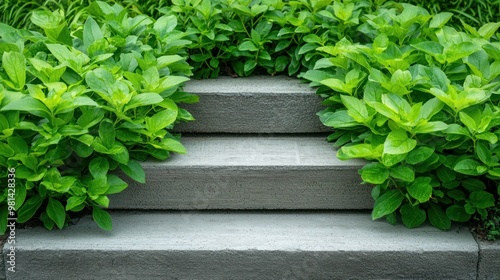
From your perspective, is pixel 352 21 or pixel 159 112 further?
pixel 352 21

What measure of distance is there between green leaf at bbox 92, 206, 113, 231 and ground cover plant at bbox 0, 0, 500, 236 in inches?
5.4

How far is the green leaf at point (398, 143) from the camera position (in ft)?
9.67

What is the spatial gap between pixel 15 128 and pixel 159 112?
656 millimetres

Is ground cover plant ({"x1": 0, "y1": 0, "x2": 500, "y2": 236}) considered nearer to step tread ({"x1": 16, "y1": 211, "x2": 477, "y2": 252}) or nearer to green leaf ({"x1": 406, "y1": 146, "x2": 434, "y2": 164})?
green leaf ({"x1": 406, "y1": 146, "x2": 434, "y2": 164})

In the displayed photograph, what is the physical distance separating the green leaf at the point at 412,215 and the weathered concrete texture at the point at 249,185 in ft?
0.70

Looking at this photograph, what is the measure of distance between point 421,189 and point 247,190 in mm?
850

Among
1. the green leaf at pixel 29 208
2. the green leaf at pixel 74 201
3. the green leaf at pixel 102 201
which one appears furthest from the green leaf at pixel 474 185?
the green leaf at pixel 29 208

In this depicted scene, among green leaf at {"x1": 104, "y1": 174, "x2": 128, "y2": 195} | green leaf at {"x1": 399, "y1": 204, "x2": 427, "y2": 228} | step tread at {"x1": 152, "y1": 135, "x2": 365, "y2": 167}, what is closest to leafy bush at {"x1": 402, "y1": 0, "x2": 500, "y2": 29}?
step tread at {"x1": 152, "y1": 135, "x2": 365, "y2": 167}

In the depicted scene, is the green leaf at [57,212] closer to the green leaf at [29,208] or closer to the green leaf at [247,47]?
the green leaf at [29,208]

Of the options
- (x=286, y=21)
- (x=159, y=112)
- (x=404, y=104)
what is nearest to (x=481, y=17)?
(x=286, y=21)

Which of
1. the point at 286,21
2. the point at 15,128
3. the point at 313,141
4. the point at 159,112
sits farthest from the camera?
the point at 286,21

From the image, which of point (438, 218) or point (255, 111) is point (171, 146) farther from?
point (438, 218)

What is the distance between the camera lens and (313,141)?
371cm

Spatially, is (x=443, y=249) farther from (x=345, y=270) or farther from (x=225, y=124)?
(x=225, y=124)
